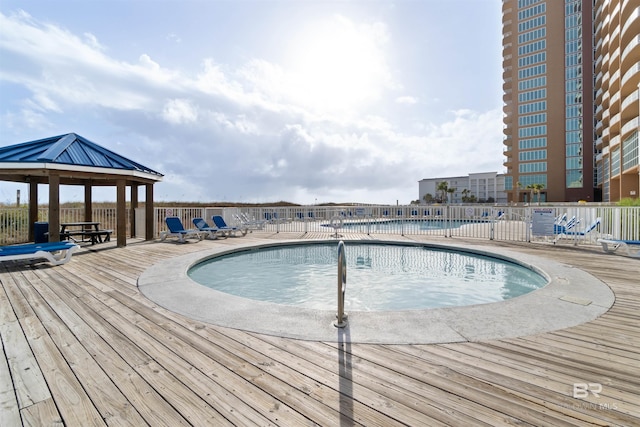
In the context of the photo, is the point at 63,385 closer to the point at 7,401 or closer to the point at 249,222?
the point at 7,401

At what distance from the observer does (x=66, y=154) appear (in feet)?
27.3

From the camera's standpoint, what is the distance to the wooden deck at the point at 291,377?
5.87ft

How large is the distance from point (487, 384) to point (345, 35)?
32.2ft

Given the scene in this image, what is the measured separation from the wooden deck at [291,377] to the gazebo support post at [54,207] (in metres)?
5.69

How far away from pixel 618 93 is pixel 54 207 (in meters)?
48.6

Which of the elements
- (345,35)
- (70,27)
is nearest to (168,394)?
(70,27)

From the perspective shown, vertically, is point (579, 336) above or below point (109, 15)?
below

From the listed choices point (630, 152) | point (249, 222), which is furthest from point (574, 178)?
point (249, 222)

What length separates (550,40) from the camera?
170 feet

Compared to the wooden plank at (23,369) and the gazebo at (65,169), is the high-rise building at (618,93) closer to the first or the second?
the gazebo at (65,169)

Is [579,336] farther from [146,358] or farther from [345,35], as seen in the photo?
[345,35]

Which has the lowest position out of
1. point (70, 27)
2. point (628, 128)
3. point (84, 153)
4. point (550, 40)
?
point (84, 153)

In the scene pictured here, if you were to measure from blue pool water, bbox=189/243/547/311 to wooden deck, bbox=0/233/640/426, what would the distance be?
222 cm

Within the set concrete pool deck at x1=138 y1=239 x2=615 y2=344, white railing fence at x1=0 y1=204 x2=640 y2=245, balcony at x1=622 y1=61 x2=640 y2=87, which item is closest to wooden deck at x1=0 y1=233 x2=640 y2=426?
concrete pool deck at x1=138 y1=239 x2=615 y2=344
